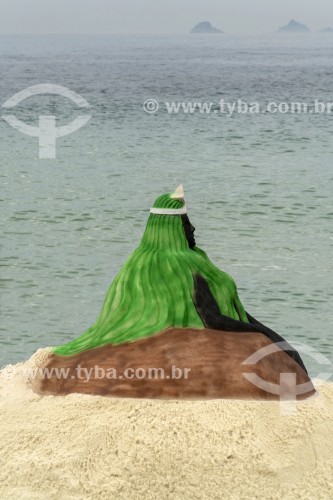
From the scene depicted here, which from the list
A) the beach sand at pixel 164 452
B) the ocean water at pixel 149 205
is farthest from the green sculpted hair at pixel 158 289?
the ocean water at pixel 149 205

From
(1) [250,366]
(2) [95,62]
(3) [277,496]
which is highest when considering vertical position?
(1) [250,366]

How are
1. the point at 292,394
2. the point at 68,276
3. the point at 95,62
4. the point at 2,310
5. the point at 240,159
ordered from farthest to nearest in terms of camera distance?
the point at 95,62, the point at 240,159, the point at 68,276, the point at 2,310, the point at 292,394

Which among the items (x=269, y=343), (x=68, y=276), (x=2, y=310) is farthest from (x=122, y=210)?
(x=269, y=343)

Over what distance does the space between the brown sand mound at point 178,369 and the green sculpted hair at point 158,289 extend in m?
0.10

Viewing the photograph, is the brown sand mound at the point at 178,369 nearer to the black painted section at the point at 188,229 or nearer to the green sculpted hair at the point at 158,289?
the green sculpted hair at the point at 158,289

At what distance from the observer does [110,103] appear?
149 feet

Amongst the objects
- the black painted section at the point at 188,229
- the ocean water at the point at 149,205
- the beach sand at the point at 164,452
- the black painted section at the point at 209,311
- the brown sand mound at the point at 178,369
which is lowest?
the ocean water at the point at 149,205

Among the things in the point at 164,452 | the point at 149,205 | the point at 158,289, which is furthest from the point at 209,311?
the point at 149,205

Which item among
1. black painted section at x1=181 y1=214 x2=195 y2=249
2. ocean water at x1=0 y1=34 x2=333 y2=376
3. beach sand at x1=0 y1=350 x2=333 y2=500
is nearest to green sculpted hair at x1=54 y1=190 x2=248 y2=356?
black painted section at x1=181 y1=214 x2=195 y2=249

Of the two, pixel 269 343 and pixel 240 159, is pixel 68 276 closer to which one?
pixel 269 343

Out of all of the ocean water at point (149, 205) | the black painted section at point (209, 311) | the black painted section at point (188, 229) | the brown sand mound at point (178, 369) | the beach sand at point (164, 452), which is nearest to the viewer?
the beach sand at point (164, 452)

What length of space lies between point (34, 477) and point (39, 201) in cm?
1486

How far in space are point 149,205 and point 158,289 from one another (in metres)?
13.6

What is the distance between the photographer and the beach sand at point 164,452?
8016mm
